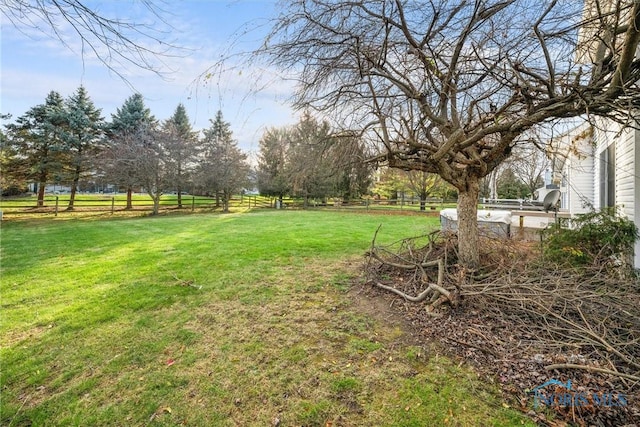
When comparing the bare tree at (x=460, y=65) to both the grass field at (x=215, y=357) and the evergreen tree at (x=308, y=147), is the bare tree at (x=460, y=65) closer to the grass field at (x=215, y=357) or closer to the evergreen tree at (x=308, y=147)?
the evergreen tree at (x=308, y=147)

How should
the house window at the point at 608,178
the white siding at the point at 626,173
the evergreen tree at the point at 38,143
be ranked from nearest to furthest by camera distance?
1. the white siding at the point at 626,173
2. the house window at the point at 608,178
3. the evergreen tree at the point at 38,143

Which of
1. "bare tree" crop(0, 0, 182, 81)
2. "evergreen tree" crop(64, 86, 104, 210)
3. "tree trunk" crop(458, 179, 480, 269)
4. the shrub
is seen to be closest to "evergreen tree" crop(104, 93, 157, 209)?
"evergreen tree" crop(64, 86, 104, 210)

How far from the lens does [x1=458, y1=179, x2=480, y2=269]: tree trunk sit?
165 inches

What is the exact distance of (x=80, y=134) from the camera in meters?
18.5

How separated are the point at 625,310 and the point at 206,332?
412 centimetres

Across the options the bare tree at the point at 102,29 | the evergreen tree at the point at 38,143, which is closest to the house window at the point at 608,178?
the bare tree at the point at 102,29

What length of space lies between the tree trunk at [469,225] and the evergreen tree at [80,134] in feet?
68.2

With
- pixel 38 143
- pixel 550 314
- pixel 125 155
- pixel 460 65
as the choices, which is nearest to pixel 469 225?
pixel 550 314

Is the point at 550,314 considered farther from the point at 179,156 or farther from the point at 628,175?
the point at 179,156

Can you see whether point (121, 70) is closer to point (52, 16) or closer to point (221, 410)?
point (52, 16)

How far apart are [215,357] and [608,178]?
324 inches

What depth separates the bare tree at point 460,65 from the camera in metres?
2.89

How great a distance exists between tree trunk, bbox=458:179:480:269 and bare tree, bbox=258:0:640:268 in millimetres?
15

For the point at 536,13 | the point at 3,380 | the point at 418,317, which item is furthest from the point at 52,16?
the point at 536,13
